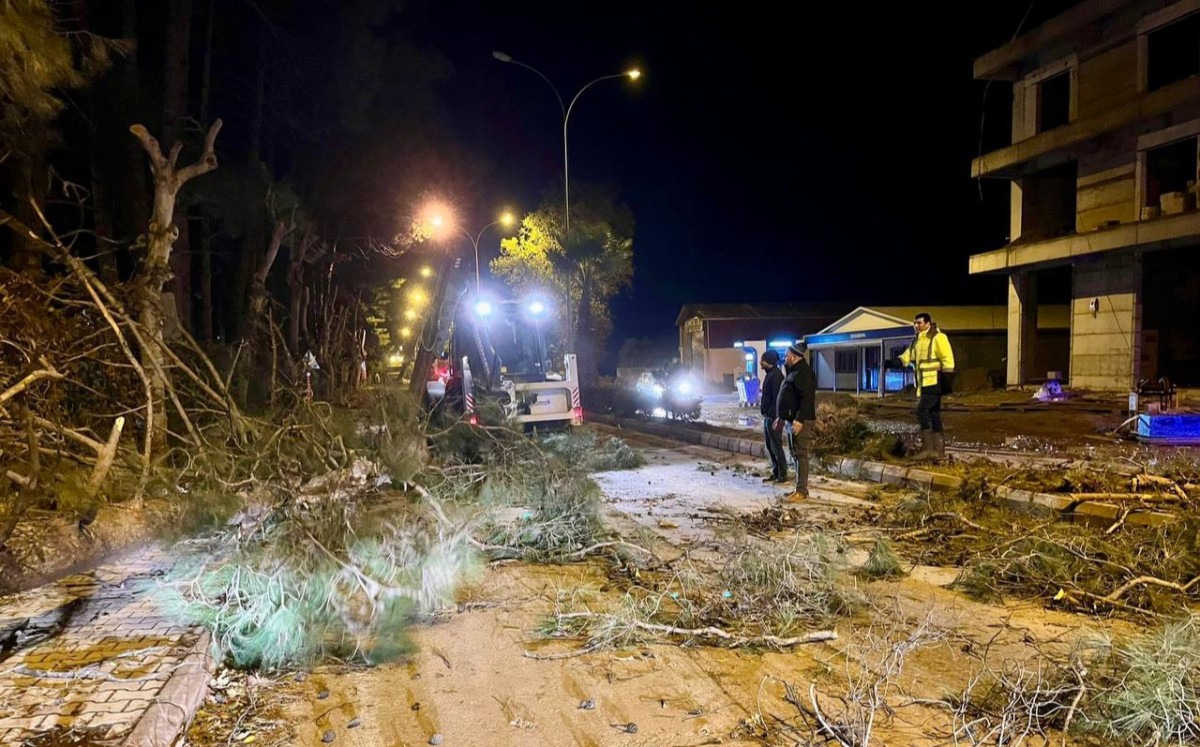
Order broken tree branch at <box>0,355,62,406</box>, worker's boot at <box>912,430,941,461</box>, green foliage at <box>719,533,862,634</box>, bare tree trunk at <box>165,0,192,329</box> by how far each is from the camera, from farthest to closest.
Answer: bare tree trunk at <box>165,0,192,329</box> → worker's boot at <box>912,430,941,461</box> → broken tree branch at <box>0,355,62,406</box> → green foliage at <box>719,533,862,634</box>

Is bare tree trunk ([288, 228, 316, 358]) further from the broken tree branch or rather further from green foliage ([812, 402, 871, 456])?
green foliage ([812, 402, 871, 456])

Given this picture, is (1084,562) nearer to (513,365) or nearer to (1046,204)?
(513,365)

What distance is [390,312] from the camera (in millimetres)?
33688

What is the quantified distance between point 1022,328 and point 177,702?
90.2 ft

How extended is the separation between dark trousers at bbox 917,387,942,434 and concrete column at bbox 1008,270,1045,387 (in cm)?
1823

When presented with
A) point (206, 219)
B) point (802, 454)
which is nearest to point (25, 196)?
point (206, 219)

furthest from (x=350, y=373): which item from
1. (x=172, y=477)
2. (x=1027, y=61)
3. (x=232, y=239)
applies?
(x=1027, y=61)

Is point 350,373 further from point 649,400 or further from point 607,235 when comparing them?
point 607,235

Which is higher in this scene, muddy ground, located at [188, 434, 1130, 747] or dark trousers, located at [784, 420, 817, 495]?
dark trousers, located at [784, 420, 817, 495]

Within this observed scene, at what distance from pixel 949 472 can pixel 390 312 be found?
28.9 meters

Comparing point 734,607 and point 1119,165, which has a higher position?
point 1119,165

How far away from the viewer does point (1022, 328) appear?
25203 mm

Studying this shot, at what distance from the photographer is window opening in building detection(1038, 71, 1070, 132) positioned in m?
24.0

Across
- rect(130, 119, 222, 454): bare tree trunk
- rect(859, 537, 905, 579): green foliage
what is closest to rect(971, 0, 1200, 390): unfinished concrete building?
rect(859, 537, 905, 579): green foliage
